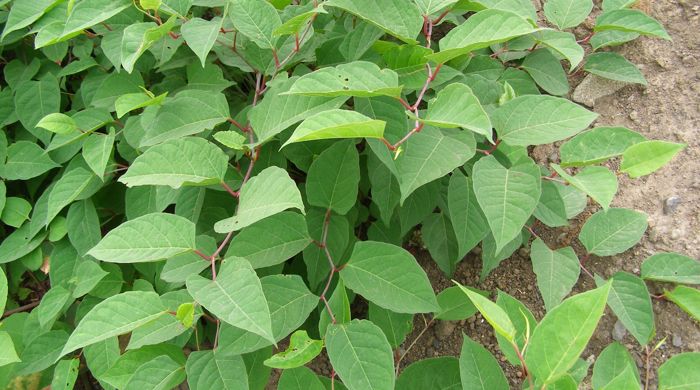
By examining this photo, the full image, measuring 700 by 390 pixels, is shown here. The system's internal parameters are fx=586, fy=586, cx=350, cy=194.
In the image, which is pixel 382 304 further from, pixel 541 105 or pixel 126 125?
pixel 126 125

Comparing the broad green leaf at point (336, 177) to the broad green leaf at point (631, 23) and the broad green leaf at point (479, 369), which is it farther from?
the broad green leaf at point (631, 23)

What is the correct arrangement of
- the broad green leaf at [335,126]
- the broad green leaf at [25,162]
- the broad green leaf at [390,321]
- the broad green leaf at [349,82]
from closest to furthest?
1. the broad green leaf at [335,126]
2. the broad green leaf at [349,82]
3. the broad green leaf at [390,321]
4. the broad green leaf at [25,162]

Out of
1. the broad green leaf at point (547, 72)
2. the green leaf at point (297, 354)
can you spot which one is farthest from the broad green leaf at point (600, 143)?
the green leaf at point (297, 354)

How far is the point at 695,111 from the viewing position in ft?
4.74

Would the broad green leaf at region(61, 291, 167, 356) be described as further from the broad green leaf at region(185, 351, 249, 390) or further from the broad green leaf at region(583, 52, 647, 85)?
the broad green leaf at region(583, 52, 647, 85)

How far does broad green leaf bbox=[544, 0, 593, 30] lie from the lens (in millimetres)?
1467

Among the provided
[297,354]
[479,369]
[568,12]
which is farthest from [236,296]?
[568,12]

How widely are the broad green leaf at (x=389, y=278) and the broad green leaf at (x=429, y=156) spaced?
5.2 inches

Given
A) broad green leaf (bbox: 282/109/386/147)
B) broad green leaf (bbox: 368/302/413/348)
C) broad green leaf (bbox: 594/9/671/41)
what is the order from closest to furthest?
1. broad green leaf (bbox: 282/109/386/147)
2. broad green leaf (bbox: 368/302/413/348)
3. broad green leaf (bbox: 594/9/671/41)

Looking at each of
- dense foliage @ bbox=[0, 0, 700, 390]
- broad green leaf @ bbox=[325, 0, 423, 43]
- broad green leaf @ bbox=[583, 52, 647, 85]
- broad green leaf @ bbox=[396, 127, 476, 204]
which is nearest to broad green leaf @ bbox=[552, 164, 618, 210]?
dense foliage @ bbox=[0, 0, 700, 390]

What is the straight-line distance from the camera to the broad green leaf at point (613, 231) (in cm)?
127

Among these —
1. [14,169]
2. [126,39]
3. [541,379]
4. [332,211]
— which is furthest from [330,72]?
[14,169]

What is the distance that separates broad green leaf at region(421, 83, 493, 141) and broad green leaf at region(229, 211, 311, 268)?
13.8 inches

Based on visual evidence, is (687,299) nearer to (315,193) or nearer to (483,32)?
(483,32)
